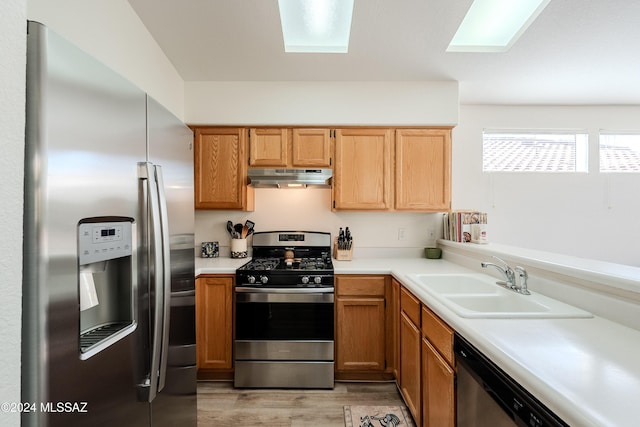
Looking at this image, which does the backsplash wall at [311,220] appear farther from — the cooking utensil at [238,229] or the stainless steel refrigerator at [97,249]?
the stainless steel refrigerator at [97,249]

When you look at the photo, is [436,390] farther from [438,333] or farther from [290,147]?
[290,147]

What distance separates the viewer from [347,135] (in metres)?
2.79

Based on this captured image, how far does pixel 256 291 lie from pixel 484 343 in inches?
66.2

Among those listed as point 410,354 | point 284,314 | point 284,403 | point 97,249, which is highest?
point 97,249

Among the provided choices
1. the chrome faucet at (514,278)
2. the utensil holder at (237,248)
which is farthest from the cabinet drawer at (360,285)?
the utensil holder at (237,248)

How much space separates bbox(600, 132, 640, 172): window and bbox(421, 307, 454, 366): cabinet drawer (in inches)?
124

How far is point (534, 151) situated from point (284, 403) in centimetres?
352

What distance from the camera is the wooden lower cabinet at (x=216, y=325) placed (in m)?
2.39

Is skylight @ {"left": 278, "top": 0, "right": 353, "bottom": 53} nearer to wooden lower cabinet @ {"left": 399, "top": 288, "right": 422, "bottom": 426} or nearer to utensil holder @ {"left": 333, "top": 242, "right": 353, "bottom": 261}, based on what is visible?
utensil holder @ {"left": 333, "top": 242, "right": 353, "bottom": 261}

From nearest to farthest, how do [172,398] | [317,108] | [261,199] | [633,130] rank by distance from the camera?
[172,398] → [317,108] → [261,199] → [633,130]

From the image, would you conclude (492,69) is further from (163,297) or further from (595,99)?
(163,297)

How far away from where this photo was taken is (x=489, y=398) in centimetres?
104

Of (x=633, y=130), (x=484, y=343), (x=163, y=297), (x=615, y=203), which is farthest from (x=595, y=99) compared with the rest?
(x=163, y=297)

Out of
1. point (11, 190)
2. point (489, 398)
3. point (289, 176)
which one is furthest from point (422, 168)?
point (11, 190)
